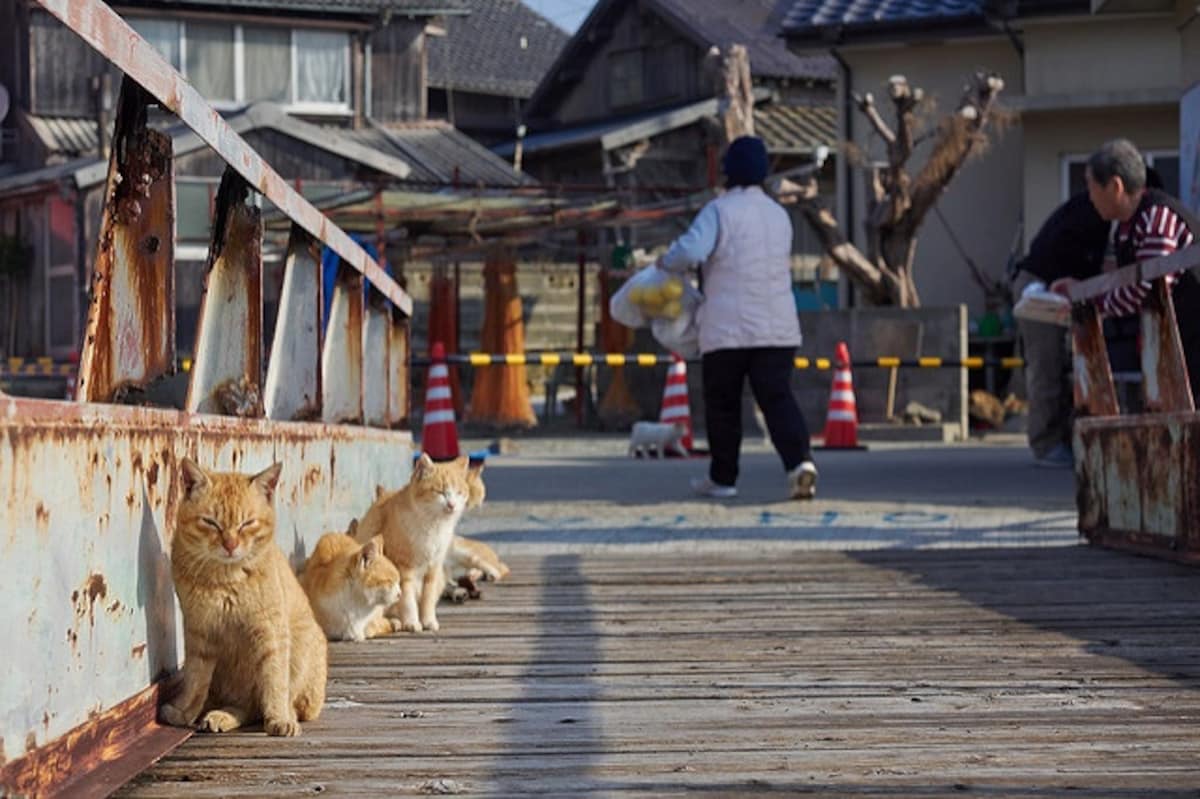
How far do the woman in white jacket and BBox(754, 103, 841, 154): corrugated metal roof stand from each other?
888 inches

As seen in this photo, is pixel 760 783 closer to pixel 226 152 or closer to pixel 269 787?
pixel 269 787

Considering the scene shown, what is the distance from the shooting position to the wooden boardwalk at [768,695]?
363cm

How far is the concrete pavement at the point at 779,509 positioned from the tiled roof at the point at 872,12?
1002cm

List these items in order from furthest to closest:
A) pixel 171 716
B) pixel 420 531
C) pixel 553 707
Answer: pixel 420 531 < pixel 553 707 < pixel 171 716

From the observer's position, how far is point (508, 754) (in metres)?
3.90

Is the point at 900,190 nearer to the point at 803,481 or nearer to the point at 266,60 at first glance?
the point at 266,60

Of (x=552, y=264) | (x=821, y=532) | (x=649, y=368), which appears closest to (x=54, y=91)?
(x=552, y=264)

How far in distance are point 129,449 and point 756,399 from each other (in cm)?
781

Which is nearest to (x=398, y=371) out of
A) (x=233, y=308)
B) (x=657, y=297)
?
(x=657, y=297)

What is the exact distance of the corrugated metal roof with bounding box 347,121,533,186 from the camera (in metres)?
31.4

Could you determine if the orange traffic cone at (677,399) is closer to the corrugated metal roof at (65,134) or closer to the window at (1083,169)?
the window at (1083,169)

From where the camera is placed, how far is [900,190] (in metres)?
23.5

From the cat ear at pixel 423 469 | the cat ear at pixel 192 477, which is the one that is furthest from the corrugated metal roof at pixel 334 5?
the cat ear at pixel 192 477

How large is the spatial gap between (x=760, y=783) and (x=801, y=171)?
20.0m
